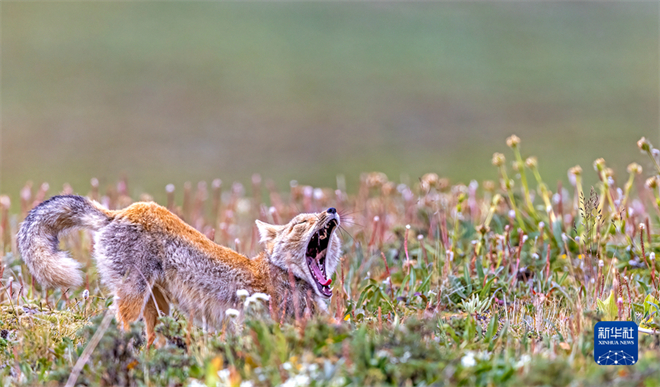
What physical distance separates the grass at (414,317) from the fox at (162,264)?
0.92 ft

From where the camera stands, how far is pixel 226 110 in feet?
121

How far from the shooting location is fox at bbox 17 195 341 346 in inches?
202

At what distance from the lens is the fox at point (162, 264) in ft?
16.8

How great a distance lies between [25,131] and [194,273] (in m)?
30.3

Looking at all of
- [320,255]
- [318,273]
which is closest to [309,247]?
[320,255]

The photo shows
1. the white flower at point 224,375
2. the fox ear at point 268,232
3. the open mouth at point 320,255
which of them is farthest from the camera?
the fox ear at point 268,232

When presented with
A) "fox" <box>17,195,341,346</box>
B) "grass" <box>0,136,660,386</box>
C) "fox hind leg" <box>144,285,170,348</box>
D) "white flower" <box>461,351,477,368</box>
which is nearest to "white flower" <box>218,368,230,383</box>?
"grass" <box>0,136,660,386</box>

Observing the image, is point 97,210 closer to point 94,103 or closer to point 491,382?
point 491,382

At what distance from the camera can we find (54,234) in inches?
215

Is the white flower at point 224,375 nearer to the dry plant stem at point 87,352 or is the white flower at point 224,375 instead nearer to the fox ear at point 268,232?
the dry plant stem at point 87,352

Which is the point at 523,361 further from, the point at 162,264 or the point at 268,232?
the point at 162,264

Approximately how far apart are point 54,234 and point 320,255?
2181 millimetres

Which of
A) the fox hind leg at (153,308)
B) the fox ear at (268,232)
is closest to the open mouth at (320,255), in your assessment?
the fox ear at (268,232)

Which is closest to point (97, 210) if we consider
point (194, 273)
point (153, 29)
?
point (194, 273)
